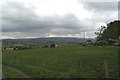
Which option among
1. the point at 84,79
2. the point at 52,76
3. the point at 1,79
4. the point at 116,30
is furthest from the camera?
the point at 116,30

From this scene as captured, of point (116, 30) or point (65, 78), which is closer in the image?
point (65, 78)

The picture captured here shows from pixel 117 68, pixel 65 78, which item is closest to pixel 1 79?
pixel 65 78

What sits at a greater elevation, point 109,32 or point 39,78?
point 109,32

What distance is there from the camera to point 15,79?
55.3 feet

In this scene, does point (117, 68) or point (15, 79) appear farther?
point (117, 68)

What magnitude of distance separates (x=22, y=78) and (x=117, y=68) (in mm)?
13280

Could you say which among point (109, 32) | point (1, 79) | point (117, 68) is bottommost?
point (1, 79)

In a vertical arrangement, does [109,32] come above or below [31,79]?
above

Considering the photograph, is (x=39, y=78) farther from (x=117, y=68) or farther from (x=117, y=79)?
(x=117, y=68)

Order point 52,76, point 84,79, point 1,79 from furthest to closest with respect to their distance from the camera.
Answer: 1. point 1,79
2. point 52,76
3. point 84,79

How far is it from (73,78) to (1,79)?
9.97 metres

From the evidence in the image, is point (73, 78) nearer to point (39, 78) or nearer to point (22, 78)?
point (39, 78)

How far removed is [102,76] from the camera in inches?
603

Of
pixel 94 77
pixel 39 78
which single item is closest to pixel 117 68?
pixel 94 77
